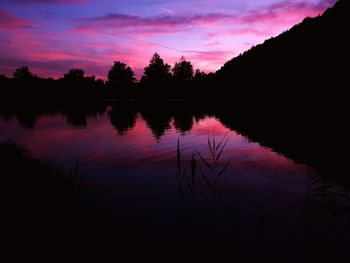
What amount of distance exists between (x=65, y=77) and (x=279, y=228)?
662 ft

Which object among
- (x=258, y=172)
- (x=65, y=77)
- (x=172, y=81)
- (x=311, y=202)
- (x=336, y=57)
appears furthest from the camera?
(x=65, y=77)

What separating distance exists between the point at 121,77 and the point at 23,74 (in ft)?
180

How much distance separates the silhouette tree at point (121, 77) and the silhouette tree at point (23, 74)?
148 ft

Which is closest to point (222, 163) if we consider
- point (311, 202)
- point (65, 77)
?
point (311, 202)

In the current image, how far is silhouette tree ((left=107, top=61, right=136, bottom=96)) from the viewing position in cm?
18988

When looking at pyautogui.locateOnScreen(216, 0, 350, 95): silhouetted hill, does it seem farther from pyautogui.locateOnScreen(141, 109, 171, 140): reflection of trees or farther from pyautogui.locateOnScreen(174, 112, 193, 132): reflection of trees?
pyautogui.locateOnScreen(141, 109, 171, 140): reflection of trees

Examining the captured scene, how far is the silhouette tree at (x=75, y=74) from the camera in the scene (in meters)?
195

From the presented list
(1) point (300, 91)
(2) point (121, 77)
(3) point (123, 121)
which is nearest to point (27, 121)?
(3) point (123, 121)

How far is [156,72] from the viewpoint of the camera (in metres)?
171

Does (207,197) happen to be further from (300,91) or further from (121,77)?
(121,77)

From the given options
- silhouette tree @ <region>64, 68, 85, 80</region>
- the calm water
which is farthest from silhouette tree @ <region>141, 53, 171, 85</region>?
the calm water

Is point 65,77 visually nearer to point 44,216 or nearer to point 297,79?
point 297,79

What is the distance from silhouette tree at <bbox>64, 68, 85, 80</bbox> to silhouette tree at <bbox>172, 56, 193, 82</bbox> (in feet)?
200

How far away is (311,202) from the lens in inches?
478
